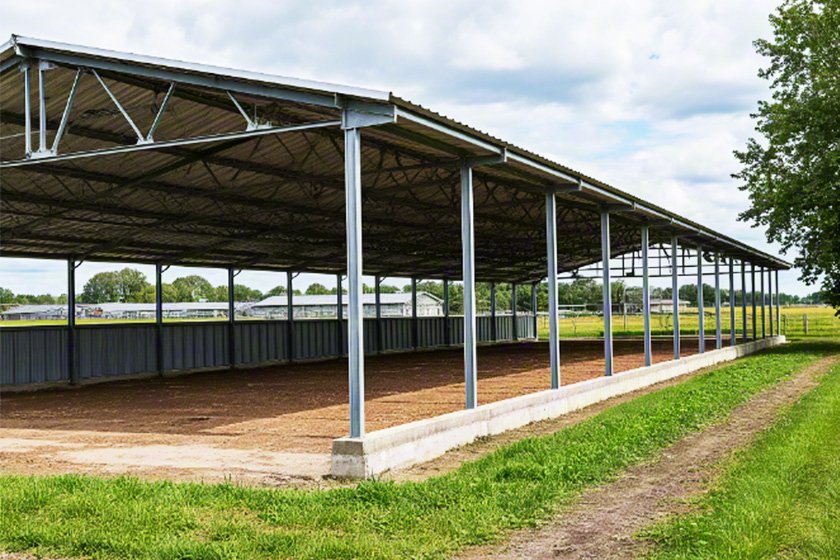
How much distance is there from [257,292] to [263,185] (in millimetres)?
120227

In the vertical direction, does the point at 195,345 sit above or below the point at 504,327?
above

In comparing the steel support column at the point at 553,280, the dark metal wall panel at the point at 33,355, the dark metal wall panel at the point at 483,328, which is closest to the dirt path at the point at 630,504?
the steel support column at the point at 553,280

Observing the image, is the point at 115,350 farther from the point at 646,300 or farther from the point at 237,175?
the point at 646,300

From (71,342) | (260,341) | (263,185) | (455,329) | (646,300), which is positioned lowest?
(455,329)

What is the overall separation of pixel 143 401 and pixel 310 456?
845 centimetres

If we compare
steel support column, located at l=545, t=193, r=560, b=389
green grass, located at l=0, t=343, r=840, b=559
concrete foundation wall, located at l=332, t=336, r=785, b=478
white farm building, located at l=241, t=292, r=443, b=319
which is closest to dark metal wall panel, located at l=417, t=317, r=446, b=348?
concrete foundation wall, located at l=332, t=336, r=785, b=478

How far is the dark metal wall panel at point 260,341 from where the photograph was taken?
2797 cm

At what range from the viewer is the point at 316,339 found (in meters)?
31.4

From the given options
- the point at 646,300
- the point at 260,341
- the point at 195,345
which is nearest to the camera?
the point at 646,300

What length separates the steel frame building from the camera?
10.6 meters

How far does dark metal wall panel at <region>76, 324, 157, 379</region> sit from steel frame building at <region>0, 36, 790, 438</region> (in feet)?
0.84

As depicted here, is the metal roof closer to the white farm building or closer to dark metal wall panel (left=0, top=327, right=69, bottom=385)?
dark metal wall panel (left=0, top=327, right=69, bottom=385)

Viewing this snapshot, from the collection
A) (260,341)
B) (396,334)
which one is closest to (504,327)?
(396,334)

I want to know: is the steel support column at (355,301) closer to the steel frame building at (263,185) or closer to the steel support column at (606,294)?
the steel frame building at (263,185)
